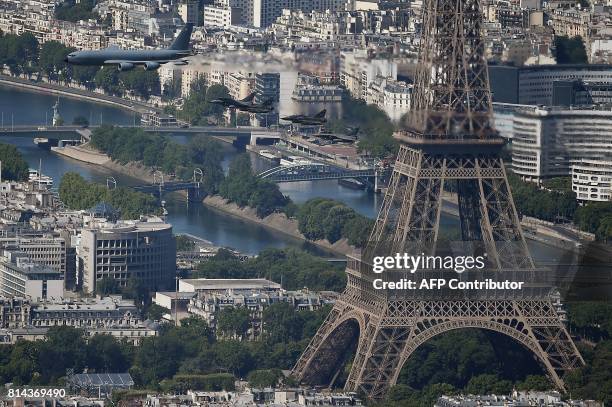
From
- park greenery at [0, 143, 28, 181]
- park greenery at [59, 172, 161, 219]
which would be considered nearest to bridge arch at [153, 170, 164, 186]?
park greenery at [0, 143, 28, 181]

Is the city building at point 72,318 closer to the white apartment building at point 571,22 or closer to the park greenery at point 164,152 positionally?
the park greenery at point 164,152

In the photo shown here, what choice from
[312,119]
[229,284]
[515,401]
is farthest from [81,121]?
[312,119]

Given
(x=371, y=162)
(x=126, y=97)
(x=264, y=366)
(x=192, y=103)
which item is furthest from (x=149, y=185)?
(x=264, y=366)

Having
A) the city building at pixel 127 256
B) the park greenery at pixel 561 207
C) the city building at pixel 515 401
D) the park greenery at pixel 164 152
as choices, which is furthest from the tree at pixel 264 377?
the park greenery at pixel 164 152

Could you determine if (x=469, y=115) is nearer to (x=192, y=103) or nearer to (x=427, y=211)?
(x=427, y=211)

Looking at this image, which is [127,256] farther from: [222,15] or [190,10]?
[222,15]

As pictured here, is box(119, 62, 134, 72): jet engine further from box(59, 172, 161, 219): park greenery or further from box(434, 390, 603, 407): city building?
box(59, 172, 161, 219): park greenery
